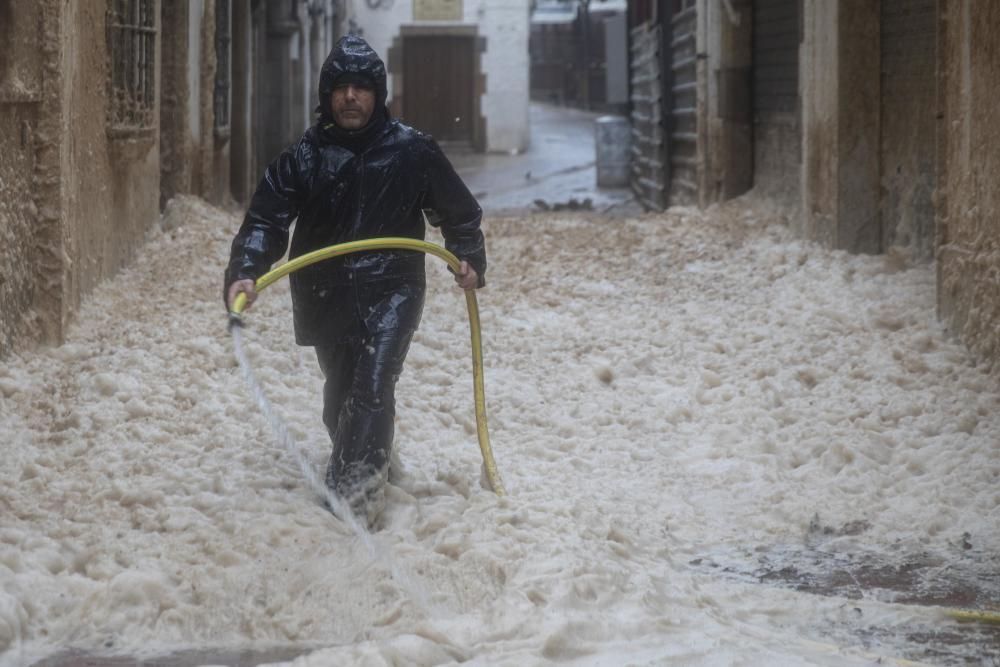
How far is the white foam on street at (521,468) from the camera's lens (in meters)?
4.68

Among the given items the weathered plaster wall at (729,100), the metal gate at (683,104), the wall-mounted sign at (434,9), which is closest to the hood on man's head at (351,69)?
the weathered plaster wall at (729,100)

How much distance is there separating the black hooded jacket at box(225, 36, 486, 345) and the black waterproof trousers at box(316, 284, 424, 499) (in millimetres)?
40

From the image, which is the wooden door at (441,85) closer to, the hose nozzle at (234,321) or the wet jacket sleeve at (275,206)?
the wet jacket sleeve at (275,206)

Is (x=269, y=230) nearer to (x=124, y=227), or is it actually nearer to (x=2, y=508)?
(x=2, y=508)

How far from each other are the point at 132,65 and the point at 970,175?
484 cm

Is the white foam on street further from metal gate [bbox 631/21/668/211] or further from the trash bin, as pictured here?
the trash bin

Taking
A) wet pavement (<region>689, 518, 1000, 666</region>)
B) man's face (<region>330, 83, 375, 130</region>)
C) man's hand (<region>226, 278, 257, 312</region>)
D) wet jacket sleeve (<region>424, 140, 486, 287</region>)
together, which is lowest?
wet pavement (<region>689, 518, 1000, 666</region>)

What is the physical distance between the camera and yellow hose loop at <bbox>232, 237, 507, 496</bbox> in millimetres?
5227

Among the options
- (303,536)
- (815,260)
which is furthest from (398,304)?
(815,260)

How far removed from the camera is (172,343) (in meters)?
7.70

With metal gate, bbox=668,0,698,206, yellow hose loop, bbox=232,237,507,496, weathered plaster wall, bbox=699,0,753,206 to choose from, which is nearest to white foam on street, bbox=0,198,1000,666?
yellow hose loop, bbox=232,237,507,496

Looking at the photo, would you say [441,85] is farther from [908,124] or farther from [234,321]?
[234,321]

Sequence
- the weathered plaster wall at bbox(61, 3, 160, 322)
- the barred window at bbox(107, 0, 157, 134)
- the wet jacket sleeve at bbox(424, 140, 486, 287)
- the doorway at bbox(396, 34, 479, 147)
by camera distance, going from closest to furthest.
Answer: the wet jacket sleeve at bbox(424, 140, 486, 287) → the weathered plaster wall at bbox(61, 3, 160, 322) → the barred window at bbox(107, 0, 157, 134) → the doorway at bbox(396, 34, 479, 147)

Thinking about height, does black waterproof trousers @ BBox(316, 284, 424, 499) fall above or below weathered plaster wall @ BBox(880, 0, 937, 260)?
below
